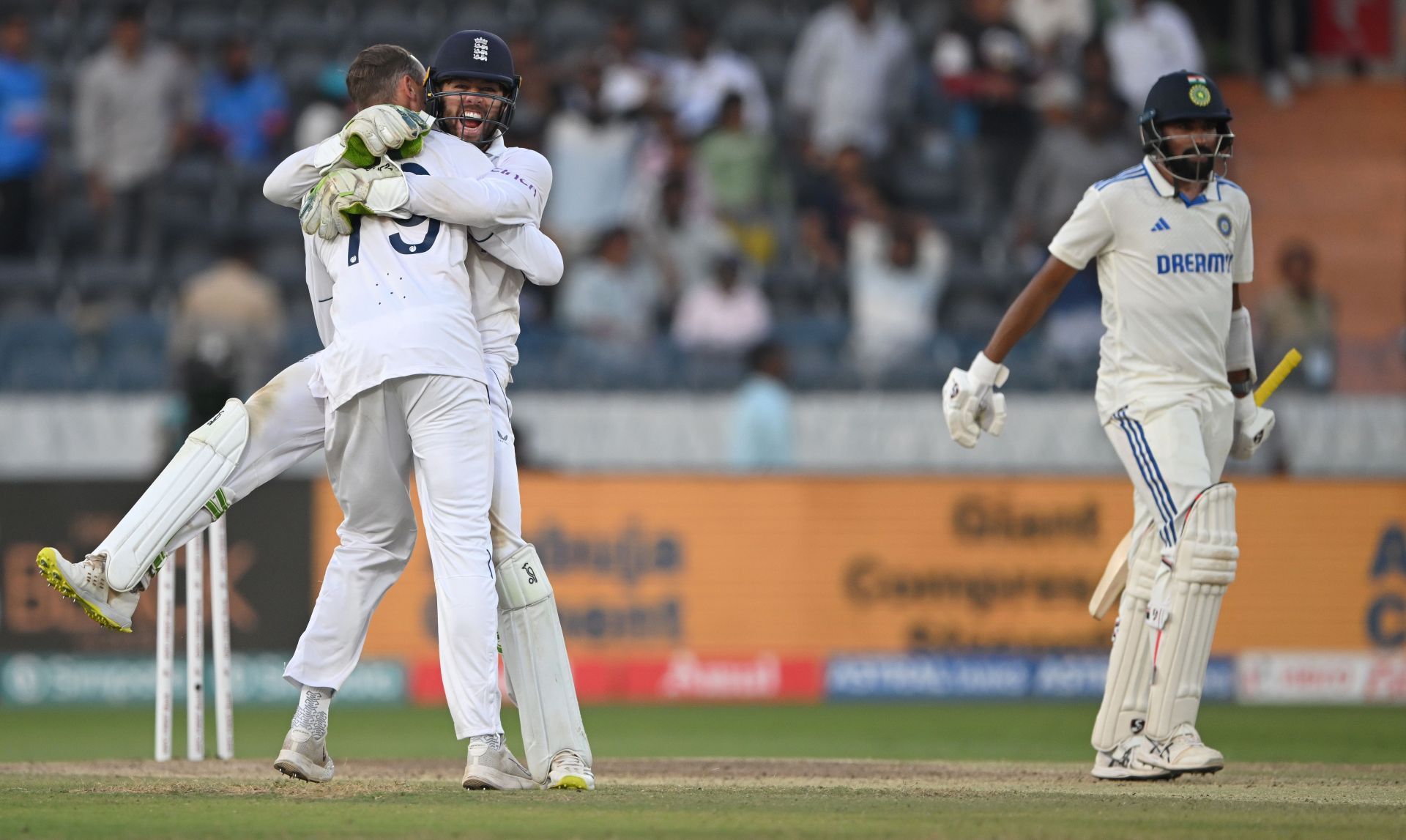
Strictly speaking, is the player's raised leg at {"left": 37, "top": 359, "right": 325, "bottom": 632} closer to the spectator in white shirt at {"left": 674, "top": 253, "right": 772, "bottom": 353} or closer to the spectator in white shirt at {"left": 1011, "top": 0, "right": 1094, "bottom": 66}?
the spectator in white shirt at {"left": 674, "top": 253, "right": 772, "bottom": 353}

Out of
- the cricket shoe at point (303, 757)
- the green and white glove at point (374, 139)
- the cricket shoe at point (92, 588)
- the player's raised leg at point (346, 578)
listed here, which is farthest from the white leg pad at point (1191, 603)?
the cricket shoe at point (92, 588)

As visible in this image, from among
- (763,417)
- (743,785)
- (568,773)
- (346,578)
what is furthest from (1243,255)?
(763,417)

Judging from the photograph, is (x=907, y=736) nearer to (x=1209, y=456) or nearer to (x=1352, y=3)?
(x=1209, y=456)

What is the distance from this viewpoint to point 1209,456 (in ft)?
22.9

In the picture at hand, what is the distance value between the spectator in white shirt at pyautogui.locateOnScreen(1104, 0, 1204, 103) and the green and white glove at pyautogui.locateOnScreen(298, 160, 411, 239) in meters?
10.8

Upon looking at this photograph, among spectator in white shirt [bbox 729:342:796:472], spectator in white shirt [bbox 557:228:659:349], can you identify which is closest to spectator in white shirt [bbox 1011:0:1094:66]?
spectator in white shirt [bbox 557:228:659:349]

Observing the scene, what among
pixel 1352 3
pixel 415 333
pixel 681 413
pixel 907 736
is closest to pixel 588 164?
pixel 681 413

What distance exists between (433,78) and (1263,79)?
1277 centimetres

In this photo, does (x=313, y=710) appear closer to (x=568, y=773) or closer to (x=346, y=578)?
(x=346, y=578)

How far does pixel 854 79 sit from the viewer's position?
15711 mm

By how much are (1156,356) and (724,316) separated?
7073 mm

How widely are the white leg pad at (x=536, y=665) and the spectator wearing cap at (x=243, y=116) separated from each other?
969cm

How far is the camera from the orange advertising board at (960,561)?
12562 millimetres

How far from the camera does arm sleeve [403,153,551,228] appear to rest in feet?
19.8
